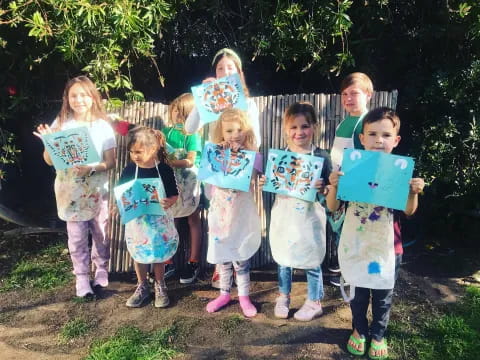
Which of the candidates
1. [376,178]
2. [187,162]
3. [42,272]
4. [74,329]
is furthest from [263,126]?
[42,272]

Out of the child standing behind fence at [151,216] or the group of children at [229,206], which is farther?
the child standing behind fence at [151,216]

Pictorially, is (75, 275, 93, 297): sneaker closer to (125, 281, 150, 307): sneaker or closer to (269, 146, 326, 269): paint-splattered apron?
(125, 281, 150, 307): sneaker

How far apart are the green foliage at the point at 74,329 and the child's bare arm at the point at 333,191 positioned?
2.15 m

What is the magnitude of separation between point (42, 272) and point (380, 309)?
3375mm

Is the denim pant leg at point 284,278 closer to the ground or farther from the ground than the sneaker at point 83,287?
farther from the ground

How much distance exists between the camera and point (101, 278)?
12.8 feet

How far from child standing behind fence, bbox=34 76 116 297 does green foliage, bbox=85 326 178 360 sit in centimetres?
76

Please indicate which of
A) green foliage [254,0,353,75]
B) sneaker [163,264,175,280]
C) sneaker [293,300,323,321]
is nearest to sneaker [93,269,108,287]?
sneaker [163,264,175,280]

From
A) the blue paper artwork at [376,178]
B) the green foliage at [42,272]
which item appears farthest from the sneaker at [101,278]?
the blue paper artwork at [376,178]

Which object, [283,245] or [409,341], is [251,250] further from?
[409,341]

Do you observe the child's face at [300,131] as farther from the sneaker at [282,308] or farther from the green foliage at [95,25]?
A: the green foliage at [95,25]

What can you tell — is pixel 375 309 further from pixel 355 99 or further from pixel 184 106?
pixel 184 106

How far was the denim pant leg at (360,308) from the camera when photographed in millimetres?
2765

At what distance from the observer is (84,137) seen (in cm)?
330
